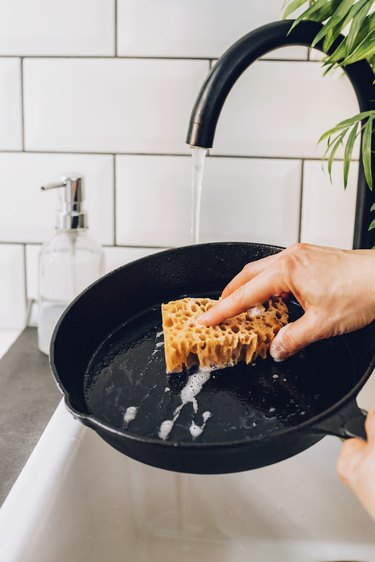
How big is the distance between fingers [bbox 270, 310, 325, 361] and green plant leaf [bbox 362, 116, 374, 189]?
0.71ft

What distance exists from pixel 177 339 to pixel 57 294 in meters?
0.34

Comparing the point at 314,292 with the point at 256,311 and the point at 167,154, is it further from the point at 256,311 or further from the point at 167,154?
the point at 167,154

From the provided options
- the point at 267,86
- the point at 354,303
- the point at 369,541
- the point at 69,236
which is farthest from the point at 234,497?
the point at 267,86

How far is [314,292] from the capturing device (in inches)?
22.9

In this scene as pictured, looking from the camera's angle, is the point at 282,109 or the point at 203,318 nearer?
the point at 203,318

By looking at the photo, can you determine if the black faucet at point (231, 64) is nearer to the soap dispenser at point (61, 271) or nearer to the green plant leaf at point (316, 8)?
the green plant leaf at point (316, 8)

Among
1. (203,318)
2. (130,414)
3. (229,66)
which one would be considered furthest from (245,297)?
(229,66)

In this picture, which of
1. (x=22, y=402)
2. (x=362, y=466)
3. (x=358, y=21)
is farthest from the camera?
(x=22, y=402)

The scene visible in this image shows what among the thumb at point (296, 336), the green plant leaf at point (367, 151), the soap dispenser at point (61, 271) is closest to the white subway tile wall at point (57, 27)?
the soap dispenser at point (61, 271)

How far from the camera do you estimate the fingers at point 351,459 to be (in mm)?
425

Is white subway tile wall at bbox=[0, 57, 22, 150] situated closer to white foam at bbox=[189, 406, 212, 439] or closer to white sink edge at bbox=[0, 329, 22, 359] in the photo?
white sink edge at bbox=[0, 329, 22, 359]

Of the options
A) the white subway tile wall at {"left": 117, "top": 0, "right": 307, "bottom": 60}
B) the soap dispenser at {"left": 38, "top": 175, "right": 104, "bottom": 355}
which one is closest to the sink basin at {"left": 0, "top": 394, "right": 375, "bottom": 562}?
the soap dispenser at {"left": 38, "top": 175, "right": 104, "bottom": 355}

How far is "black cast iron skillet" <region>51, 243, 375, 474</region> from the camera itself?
45 centimetres

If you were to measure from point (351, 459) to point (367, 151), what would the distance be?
1.25 ft
